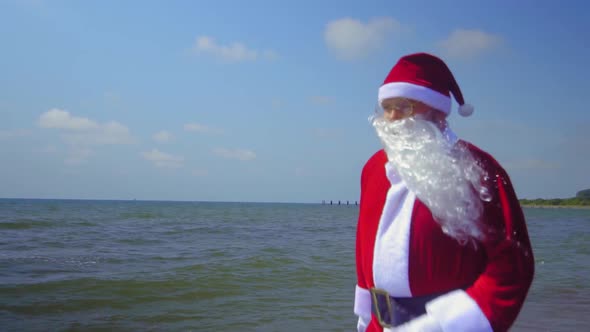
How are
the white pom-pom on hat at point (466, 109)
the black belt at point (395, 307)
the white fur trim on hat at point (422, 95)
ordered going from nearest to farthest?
the black belt at point (395, 307), the white fur trim on hat at point (422, 95), the white pom-pom on hat at point (466, 109)

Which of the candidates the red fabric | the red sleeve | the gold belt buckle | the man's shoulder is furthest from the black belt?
the red fabric

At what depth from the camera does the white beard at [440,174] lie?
1.50 meters

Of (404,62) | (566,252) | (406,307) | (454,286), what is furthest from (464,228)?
(566,252)

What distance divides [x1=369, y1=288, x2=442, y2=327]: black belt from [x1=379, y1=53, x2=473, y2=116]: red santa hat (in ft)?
2.20

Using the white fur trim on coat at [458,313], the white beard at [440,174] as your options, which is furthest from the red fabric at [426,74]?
the white fur trim on coat at [458,313]

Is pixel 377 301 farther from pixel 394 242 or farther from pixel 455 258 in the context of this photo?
pixel 455 258

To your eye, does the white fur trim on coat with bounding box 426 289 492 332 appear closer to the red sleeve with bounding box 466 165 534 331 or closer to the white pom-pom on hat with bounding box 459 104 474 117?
the red sleeve with bounding box 466 165 534 331

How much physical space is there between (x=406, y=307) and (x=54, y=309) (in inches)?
231

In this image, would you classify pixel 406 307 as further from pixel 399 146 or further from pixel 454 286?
pixel 399 146

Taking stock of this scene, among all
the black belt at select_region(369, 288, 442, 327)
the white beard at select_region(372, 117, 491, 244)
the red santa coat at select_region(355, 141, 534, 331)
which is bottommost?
the black belt at select_region(369, 288, 442, 327)

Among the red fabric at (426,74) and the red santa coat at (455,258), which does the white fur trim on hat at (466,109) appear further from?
the red santa coat at (455,258)

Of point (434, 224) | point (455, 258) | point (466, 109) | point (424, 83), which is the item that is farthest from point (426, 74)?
point (455, 258)

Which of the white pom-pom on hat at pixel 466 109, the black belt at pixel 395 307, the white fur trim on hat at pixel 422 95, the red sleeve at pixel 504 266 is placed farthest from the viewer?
the white pom-pom on hat at pixel 466 109

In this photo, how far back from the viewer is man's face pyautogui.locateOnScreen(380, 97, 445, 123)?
1.77 m
